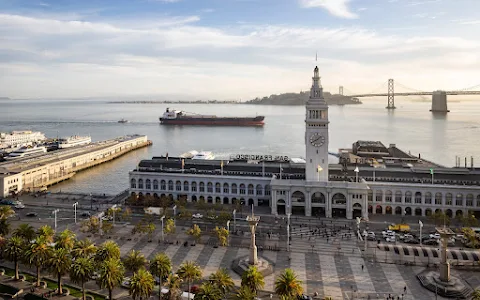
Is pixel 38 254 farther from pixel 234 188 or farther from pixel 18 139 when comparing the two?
pixel 18 139

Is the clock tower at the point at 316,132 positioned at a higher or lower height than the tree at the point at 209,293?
higher

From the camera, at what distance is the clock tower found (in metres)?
49.2

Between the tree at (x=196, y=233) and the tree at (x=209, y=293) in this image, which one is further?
the tree at (x=196, y=233)

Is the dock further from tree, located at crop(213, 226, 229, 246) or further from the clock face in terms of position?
the clock face

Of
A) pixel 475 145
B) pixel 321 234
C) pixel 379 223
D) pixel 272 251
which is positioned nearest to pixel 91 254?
pixel 272 251

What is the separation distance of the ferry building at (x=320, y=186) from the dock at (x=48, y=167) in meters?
18.6

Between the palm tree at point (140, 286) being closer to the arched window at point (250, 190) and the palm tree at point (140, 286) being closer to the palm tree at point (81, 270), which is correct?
the palm tree at point (81, 270)

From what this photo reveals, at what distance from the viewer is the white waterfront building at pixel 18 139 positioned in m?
107

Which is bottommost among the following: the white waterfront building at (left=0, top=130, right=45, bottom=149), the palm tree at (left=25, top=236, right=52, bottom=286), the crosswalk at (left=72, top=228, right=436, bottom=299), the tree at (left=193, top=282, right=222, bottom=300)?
the crosswalk at (left=72, top=228, right=436, bottom=299)

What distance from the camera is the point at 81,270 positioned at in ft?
88.6

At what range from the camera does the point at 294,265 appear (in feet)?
114

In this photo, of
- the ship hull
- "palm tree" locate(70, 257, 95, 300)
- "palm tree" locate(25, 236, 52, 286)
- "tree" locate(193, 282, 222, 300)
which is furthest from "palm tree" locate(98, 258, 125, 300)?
the ship hull

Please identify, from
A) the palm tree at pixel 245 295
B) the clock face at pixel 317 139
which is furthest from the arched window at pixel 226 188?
the palm tree at pixel 245 295

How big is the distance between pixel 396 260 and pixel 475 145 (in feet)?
315
